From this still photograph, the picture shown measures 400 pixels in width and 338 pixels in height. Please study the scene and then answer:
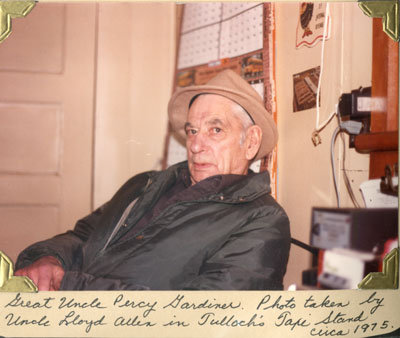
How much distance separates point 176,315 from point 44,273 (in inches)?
12.9

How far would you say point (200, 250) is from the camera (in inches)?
33.9

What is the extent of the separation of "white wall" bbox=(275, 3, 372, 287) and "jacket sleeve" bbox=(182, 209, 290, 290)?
0.10 ft

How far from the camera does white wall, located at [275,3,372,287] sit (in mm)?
859

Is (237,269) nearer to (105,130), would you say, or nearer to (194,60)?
(105,130)

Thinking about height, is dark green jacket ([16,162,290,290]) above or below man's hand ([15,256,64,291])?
above

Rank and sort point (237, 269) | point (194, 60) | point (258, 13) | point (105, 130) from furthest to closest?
point (194, 60)
point (105, 130)
point (258, 13)
point (237, 269)

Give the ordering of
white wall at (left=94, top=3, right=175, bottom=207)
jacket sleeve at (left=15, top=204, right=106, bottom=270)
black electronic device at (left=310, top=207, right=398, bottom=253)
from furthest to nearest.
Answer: white wall at (left=94, top=3, right=175, bottom=207) < jacket sleeve at (left=15, top=204, right=106, bottom=270) < black electronic device at (left=310, top=207, right=398, bottom=253)

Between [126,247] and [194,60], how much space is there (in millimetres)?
A: 707

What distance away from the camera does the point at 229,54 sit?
3.81ft

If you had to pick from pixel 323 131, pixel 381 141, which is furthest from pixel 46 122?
pixel 381 141

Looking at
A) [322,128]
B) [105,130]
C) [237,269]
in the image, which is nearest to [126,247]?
[237,269]

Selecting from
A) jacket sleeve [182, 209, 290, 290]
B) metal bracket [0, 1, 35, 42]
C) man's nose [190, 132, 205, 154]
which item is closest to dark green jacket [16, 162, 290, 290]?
jacket sleeve [182, 209, 290, 290]

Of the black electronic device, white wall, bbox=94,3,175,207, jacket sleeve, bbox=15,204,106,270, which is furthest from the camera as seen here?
white wall, bbox=94,3,175,207

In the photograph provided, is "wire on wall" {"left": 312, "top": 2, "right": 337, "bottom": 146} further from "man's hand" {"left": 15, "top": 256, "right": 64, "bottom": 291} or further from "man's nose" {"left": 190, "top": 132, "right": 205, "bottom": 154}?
"man's hand" {"left": 15, "top": 256, "right": 64, "bottom": 291}
